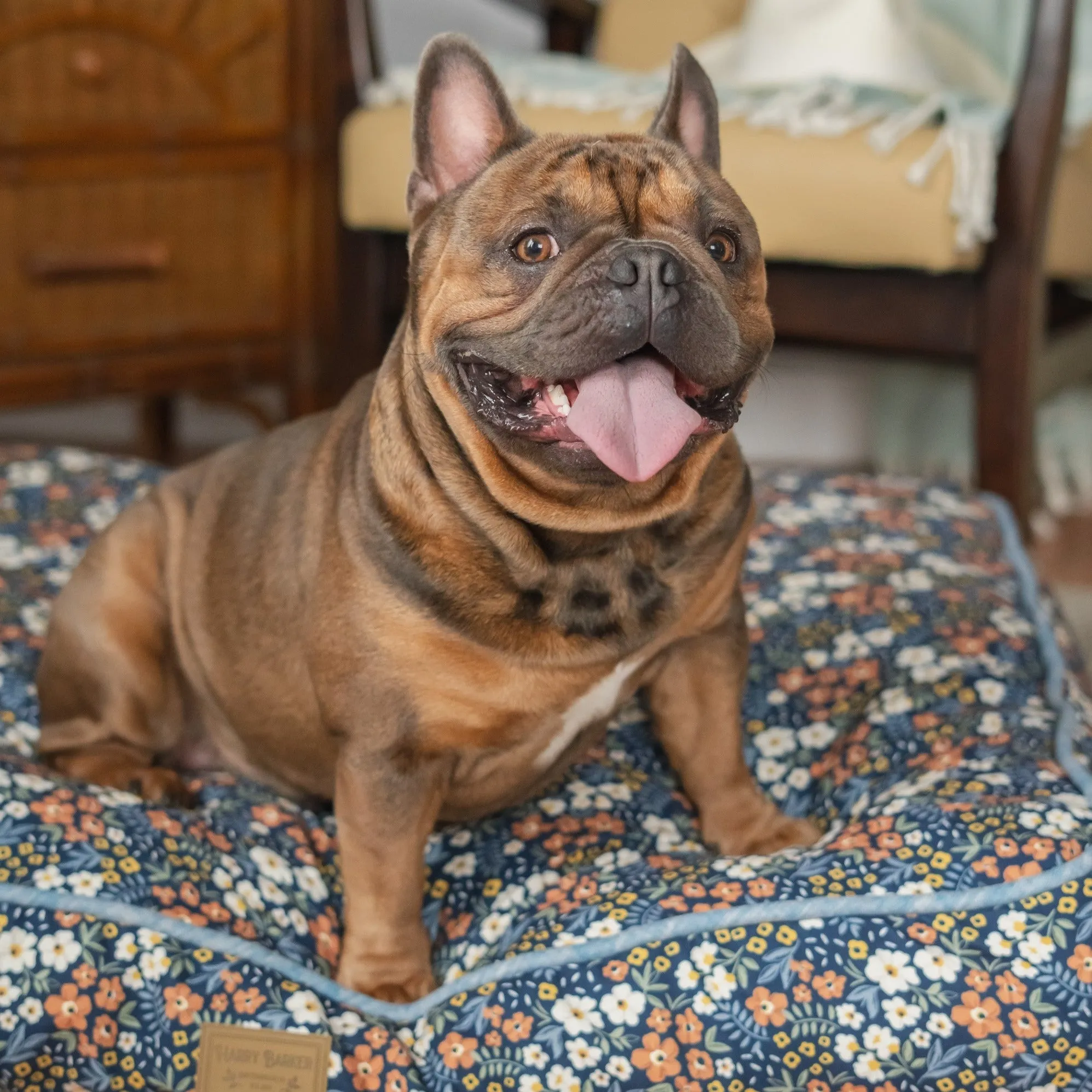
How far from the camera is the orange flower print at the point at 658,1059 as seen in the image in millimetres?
1460

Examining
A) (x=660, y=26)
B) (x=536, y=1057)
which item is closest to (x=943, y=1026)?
(x=536, y=1057)

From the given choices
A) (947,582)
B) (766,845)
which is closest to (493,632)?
(766,845)

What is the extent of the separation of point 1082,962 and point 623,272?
777 mm

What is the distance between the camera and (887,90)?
9.80ft

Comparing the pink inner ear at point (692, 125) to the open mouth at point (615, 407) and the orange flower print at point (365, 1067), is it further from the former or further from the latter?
the orange flower print at point (365, 1067)

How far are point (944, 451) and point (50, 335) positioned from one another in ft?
7.83

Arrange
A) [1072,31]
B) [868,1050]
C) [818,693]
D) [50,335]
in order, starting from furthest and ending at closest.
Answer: [50,335] < [1072,31] < [818,693] < [868,1050]

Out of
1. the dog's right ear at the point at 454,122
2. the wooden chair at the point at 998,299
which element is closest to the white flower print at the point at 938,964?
the dog's right ear at the point at 454,122

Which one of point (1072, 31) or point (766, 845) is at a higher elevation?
point (1072, 31)

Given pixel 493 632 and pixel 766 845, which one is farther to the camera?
pixel 766 845

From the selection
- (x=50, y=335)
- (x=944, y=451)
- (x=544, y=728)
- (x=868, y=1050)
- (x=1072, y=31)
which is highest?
(x=1072, y=31)

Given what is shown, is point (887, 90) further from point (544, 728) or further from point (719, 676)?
point (544, 728)

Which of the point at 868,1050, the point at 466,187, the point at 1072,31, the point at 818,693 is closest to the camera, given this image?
the point at 868,1050

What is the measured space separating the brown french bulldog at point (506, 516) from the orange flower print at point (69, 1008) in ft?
0.90
